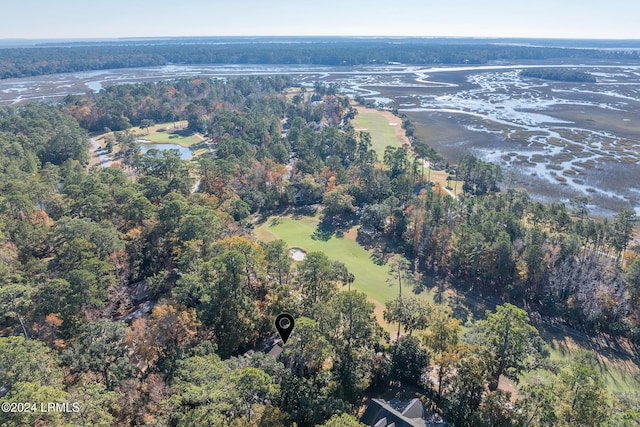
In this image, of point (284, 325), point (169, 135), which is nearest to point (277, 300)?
point (284, 325)

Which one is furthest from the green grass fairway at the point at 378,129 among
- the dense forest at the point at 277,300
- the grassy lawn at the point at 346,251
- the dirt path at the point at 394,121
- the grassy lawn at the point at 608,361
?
the grassy lawn at the point at 608,361

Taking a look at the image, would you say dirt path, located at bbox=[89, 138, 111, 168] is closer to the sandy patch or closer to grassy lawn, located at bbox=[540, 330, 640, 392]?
the sandy patch

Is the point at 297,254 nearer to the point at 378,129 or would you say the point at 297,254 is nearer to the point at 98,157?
the point at 98,157

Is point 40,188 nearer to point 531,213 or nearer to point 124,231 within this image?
point 124,231

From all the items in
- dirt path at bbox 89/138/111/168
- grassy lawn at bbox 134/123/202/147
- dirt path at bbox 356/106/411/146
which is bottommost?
dirt path at bbox 89/138/111/168

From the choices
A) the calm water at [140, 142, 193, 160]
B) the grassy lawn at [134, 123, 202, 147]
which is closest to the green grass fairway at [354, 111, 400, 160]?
the calm water at [140, 142, 193, 160]

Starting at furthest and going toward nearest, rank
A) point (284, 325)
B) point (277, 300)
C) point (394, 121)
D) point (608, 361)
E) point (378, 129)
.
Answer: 1. point (394, 121)
2. point (378, 129)
3. point (608, 361)
4. point (277, 300)
5. point (284, 325)

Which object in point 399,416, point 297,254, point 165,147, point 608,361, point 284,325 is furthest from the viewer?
point 165,147

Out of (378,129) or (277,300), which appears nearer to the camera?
(277,300)
